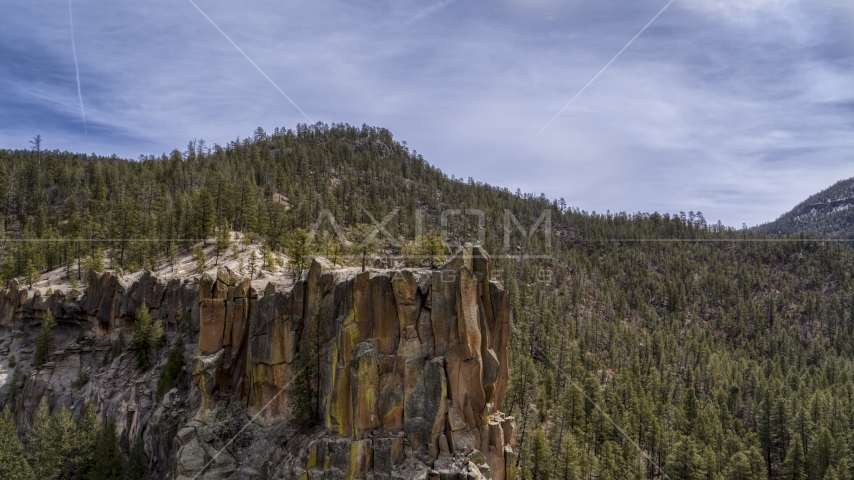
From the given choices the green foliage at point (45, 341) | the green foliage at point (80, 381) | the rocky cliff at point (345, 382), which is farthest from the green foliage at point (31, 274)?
the rocky cliff at point (345, 382)

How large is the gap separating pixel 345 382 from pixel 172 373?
2487cm

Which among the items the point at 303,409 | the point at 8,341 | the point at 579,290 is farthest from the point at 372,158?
the point at 303,409

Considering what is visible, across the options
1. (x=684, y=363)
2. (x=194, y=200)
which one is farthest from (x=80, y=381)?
(x=684, y=363)

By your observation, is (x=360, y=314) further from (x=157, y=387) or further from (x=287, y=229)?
(x=287, y=229)

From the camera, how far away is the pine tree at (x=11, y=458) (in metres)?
45.6

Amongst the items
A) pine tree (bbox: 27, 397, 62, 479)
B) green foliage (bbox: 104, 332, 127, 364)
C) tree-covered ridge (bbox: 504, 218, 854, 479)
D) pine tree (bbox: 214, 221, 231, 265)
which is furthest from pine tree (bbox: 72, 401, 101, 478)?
tree-covered ridge (bbox: 504, 218, 854, 479)

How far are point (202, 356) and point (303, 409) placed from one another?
1195 centimetres

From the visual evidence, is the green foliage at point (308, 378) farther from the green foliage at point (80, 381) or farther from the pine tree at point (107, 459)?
the green foliage at point (80, 381)

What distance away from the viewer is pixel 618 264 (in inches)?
7215

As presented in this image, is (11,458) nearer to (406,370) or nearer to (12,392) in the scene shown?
(12,392)

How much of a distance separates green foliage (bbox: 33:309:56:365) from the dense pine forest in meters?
14.4

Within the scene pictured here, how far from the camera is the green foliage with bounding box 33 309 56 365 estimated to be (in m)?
60.8

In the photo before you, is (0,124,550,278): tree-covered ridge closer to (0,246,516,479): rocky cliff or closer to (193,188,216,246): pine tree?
(193,188,216,246): pine tree

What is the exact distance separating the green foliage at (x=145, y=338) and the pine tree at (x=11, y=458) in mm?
12020
